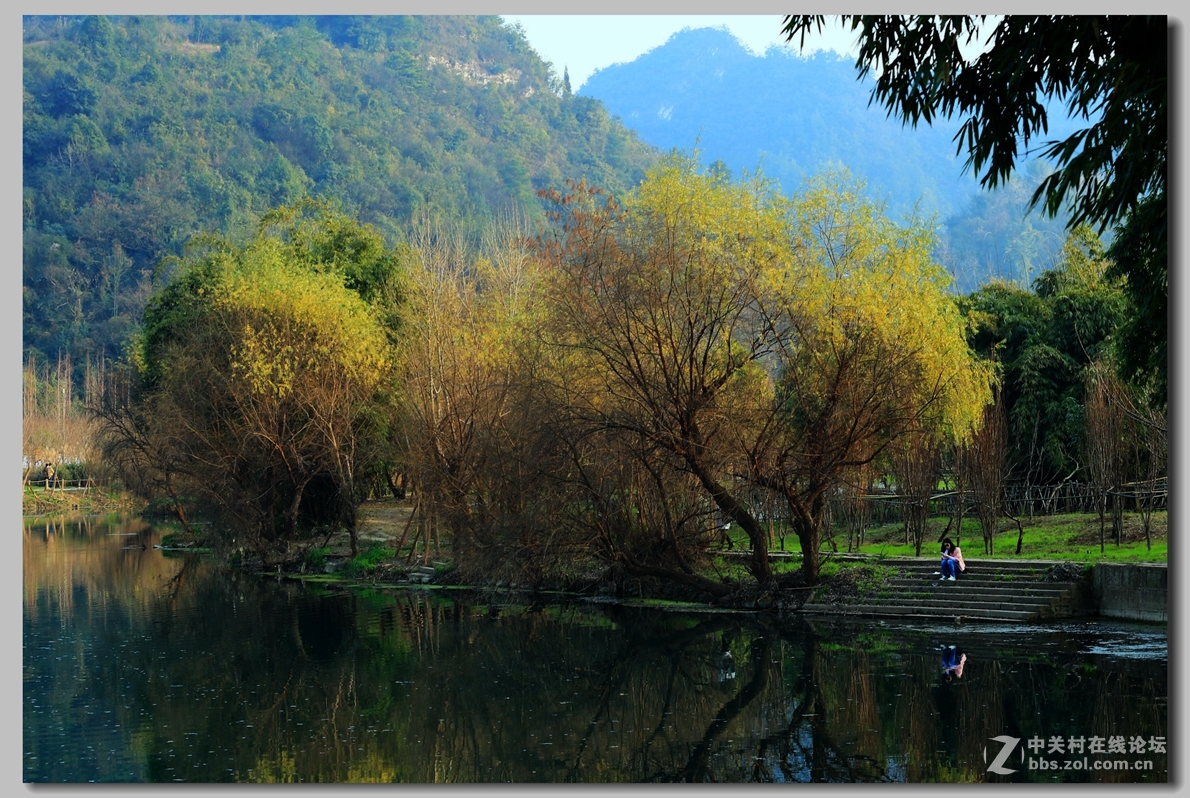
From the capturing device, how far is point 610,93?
6334 inches

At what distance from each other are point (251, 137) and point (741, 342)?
92623 millimetres

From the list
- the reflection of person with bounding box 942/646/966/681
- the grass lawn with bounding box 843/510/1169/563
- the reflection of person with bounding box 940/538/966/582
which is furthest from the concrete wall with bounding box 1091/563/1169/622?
the reflection of person with bounding box 942/646/966/681

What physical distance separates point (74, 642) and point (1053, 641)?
17763mm

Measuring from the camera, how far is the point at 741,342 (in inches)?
865

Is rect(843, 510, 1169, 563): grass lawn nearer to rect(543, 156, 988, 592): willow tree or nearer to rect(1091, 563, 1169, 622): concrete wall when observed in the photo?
rect(1091, 563, 1169, 622): concrete wall

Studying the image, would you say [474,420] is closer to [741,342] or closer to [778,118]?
[741,342]

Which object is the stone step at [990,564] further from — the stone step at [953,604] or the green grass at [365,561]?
the green grass at [365,561]

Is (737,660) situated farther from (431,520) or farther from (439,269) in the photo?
(439,269)

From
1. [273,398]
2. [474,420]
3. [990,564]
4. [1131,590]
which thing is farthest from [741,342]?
[273,398]

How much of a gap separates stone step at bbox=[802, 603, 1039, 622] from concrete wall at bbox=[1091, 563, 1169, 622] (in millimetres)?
1347

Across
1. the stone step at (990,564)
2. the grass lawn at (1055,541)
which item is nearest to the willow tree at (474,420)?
the stone step at (990,564)

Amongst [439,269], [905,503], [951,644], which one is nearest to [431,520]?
[439,269]

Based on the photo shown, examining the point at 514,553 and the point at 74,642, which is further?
the point at 514,553
